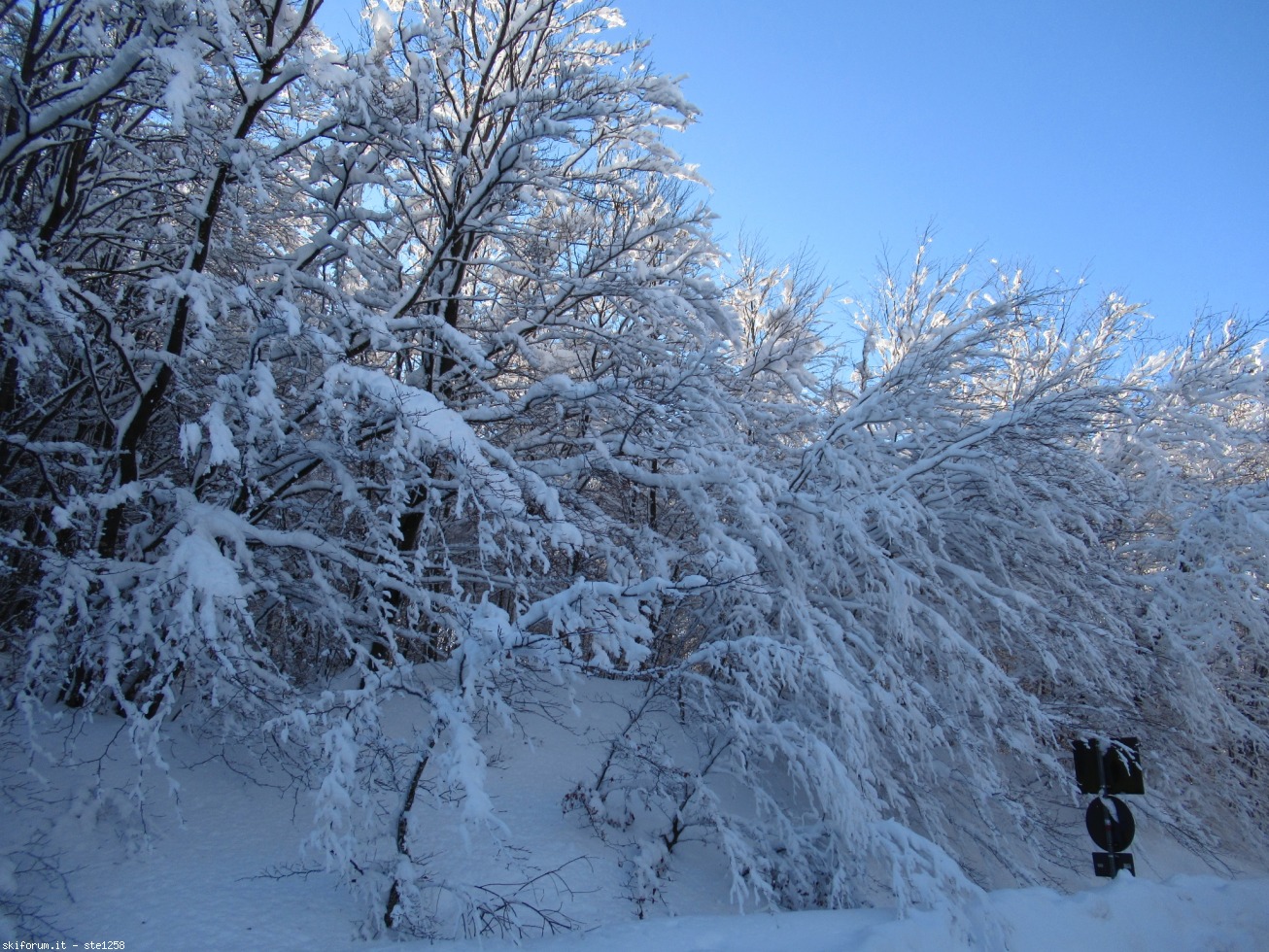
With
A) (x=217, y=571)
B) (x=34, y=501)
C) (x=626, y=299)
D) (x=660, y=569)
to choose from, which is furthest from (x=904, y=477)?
(x=34, y=501)

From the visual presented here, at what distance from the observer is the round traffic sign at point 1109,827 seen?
20.1ft

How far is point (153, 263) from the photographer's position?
243 inches

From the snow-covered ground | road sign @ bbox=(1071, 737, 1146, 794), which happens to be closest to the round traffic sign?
road sign @ bbox=(1071, 737, 1146, 794)

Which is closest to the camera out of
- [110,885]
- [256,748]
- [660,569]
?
[110,885]

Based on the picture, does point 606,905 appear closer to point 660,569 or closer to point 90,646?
point 660,569

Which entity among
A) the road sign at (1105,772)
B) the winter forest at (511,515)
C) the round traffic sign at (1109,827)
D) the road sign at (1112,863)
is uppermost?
the winter forest at (511,515)

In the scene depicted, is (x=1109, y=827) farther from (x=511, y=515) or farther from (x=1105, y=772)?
(x=511, y=515)

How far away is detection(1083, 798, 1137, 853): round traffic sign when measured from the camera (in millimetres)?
6125

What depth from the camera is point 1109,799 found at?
6430mm

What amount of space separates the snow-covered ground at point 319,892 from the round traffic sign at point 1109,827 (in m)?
0.27

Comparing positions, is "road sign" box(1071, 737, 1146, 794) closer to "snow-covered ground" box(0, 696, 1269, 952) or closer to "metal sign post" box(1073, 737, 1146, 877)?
"metal sign post" box(1073, 737, 1146, 877)

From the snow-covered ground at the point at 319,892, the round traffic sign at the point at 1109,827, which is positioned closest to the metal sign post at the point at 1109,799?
the round traffic sign at the point at 1109,827

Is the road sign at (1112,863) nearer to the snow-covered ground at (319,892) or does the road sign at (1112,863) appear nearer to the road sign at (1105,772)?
the snow-covered ground at (319,892)

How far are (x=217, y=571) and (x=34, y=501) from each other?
272cm
